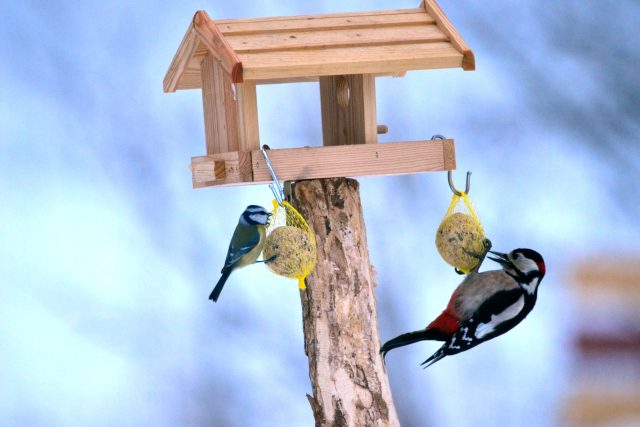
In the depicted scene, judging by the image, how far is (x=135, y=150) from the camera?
3.10 m

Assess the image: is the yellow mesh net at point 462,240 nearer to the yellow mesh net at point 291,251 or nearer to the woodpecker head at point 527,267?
the woodpecker head at point 527,267

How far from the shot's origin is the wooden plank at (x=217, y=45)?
1730 millimetres

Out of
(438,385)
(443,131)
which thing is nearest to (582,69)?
(443,131)

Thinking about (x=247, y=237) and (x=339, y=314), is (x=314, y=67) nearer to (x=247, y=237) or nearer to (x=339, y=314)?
(x=247, y=237)

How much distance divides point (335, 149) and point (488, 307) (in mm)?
428

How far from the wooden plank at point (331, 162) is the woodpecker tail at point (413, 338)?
12.6 inches

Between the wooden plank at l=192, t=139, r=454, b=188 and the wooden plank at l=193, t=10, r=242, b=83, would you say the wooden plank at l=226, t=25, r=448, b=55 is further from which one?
the wooden plank at l=192, t=139, r=454, b=188

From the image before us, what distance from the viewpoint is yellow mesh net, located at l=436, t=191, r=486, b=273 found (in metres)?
1.99

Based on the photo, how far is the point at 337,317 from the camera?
6.47 ft

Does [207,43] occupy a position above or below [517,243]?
above

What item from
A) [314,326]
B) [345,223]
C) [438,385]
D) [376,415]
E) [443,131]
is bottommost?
[438,385]

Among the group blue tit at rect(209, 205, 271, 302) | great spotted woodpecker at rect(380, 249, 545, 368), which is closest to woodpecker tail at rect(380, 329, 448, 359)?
great spotted woodpecker at rect(380, 249, 545, 368)

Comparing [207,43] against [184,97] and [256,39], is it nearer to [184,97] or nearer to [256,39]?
[256,39]

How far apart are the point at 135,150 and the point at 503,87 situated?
4.25 feet
